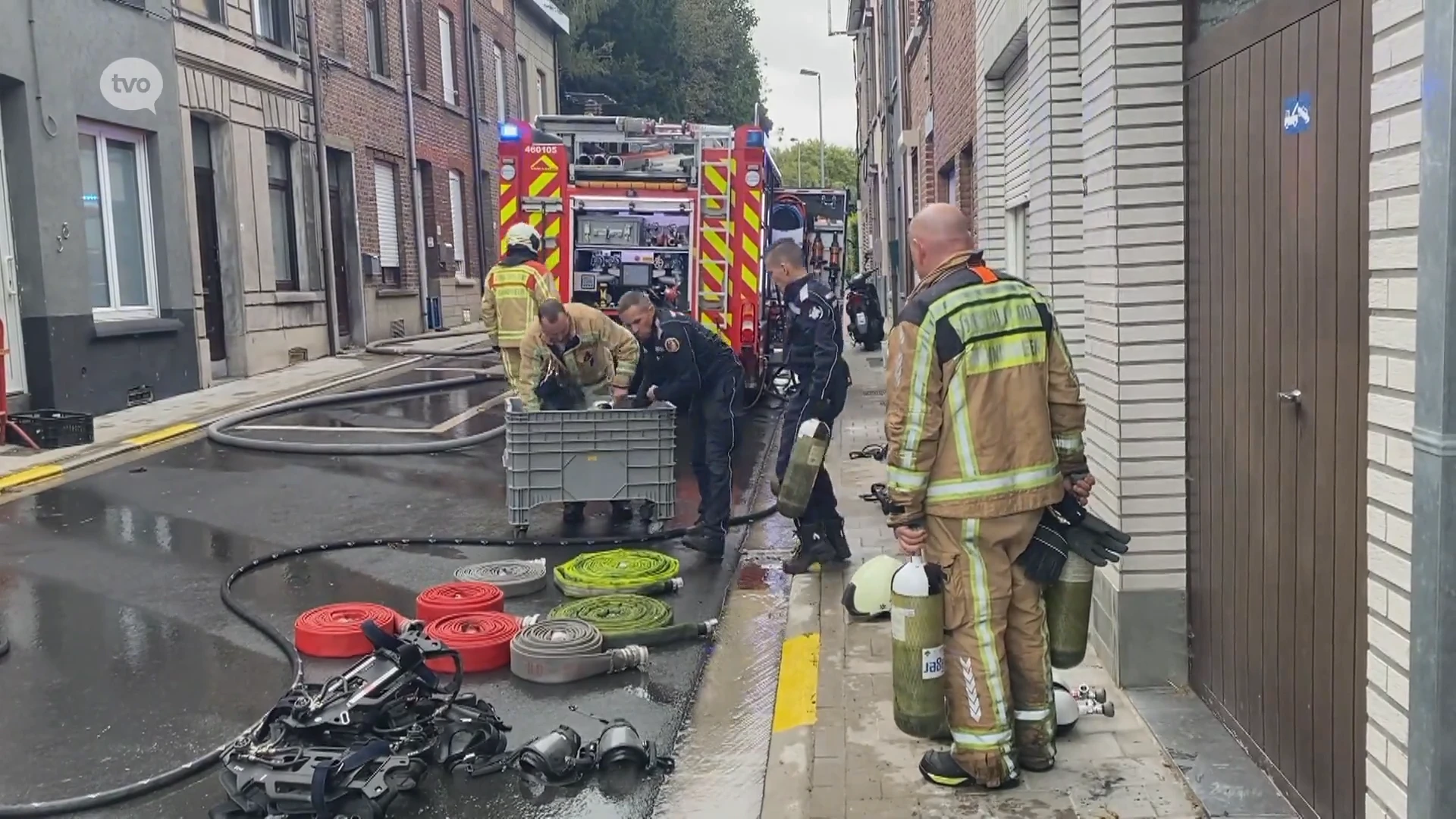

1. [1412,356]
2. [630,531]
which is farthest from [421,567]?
[1412,356]

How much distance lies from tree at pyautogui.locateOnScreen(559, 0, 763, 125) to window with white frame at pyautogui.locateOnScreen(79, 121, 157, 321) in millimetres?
22299

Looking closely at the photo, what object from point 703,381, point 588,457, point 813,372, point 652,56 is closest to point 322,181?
point 588,457

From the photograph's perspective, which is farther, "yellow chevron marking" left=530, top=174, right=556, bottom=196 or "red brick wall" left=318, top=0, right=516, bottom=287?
"red brick wall" left=318, top=0, right=516, bottom=287

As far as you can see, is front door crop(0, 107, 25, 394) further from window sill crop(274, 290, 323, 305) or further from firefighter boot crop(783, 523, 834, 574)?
firefighter boot crop(783, 523, 834, 574)

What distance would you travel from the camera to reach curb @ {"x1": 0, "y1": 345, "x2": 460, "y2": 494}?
944cm

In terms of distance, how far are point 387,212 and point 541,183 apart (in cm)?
1054

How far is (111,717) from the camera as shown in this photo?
4.91 meters

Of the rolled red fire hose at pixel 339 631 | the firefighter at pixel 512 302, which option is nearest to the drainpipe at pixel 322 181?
the firefighter at pixel 512 302

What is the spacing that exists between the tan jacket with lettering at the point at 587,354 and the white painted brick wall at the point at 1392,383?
522cm

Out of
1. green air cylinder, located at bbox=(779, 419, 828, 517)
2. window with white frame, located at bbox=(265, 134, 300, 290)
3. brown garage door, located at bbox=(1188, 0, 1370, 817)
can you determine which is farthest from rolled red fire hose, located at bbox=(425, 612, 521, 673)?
window with white frame, located at bbox=(265, 134, 300, 290)

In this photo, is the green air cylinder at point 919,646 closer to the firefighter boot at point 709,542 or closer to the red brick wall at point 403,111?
the firefighter boot at point 709,542

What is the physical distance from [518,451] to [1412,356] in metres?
5.47

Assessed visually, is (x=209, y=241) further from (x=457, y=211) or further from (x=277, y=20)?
(x=457, y=211)

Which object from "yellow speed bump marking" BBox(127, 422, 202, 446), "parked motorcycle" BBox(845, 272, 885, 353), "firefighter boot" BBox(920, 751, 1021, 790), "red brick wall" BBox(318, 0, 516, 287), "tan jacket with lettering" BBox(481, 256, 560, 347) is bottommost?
"firefighter boot" BBox(920, 751, 1021, 790)
